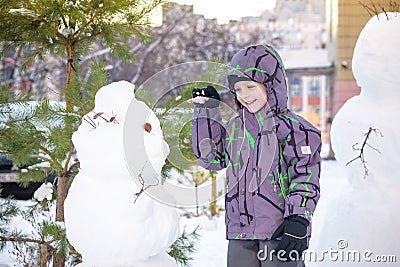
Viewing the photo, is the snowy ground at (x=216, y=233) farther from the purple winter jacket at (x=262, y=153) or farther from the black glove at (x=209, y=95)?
the black glove at (x=209, y=95)

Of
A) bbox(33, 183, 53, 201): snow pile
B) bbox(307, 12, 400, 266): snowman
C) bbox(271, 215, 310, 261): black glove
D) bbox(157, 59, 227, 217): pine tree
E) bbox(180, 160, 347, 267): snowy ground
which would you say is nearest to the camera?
bbox(271, 215, 310, 261): black glove

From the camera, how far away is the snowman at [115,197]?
1884 millimetres

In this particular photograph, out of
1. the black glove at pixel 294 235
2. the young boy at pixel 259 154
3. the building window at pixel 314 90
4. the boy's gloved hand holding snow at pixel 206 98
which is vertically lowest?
the building window at pixel 314 90

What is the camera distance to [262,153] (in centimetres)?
187

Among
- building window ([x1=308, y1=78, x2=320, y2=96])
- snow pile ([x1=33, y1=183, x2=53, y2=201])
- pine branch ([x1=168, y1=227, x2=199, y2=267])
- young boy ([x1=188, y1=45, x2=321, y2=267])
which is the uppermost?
young boy ([x1=188, y1=45, x2=321, y2=267])

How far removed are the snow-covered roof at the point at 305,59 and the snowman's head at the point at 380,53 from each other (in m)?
9.28

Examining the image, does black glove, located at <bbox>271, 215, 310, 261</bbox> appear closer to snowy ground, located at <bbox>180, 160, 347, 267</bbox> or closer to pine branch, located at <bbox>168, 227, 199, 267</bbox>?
pine branch, located at <bbox>168, 227, 199, 267</bbox>

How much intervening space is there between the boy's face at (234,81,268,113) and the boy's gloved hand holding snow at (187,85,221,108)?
88 millimetres

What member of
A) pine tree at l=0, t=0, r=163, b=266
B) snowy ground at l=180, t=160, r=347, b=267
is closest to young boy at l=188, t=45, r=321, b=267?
pine tree at l=0, t=0, r=163, b=266

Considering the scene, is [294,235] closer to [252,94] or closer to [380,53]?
[252,94]

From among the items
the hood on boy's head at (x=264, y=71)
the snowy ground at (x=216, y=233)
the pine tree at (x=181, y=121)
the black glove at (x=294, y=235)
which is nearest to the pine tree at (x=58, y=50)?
the pine tree at (x=181, y=121)

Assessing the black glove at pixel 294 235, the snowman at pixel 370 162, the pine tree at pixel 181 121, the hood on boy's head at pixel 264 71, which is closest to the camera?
the black glove at pixel 294 235

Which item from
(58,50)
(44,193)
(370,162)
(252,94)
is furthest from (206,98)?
(370,162)

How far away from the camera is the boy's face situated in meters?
1.88
